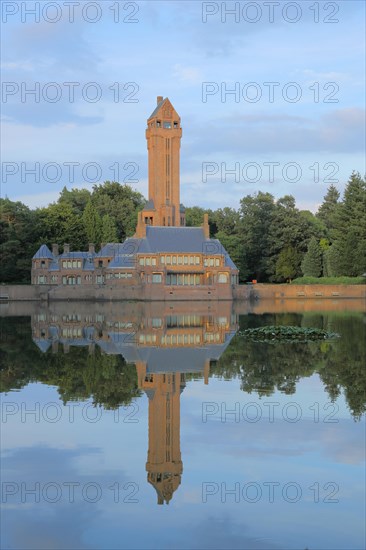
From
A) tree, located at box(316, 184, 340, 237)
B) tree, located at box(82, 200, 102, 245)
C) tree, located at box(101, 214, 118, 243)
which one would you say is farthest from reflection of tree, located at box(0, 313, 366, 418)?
tree, located at box(316, 184, 340, 237)

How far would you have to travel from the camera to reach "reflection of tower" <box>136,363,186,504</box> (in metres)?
11.7

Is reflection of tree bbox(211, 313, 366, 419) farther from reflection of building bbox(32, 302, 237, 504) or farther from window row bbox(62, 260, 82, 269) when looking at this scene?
window row bbox(62, 260, 82, 269)

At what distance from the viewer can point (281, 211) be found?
116 metres

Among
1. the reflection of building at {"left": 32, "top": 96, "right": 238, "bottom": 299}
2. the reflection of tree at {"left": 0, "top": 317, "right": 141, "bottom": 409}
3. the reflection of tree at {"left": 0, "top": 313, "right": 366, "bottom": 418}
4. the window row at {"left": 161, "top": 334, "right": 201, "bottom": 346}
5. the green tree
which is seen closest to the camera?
the reflection of tree at {"left": 0, "top": 317, "right": 141, "bottom": 409}

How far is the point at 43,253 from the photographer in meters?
102

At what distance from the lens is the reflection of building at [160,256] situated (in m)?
93.6

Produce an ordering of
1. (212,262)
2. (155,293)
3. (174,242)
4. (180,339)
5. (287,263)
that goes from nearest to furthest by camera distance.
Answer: (180,339) < (155,293) < (212,262) < (174,242) < (287,263)

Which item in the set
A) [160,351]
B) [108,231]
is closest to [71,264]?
[108,231]

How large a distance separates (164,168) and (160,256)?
1663cm

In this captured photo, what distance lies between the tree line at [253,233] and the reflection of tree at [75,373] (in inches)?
2907

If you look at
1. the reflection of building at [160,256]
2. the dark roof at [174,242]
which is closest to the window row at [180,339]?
the reflection of building at [160,256]

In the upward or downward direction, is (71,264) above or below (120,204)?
below

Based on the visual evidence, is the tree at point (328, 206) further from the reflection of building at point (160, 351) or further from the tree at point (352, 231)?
the reflection of building at point (160, 351)

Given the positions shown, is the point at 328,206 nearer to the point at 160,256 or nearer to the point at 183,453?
the point at 160,256
